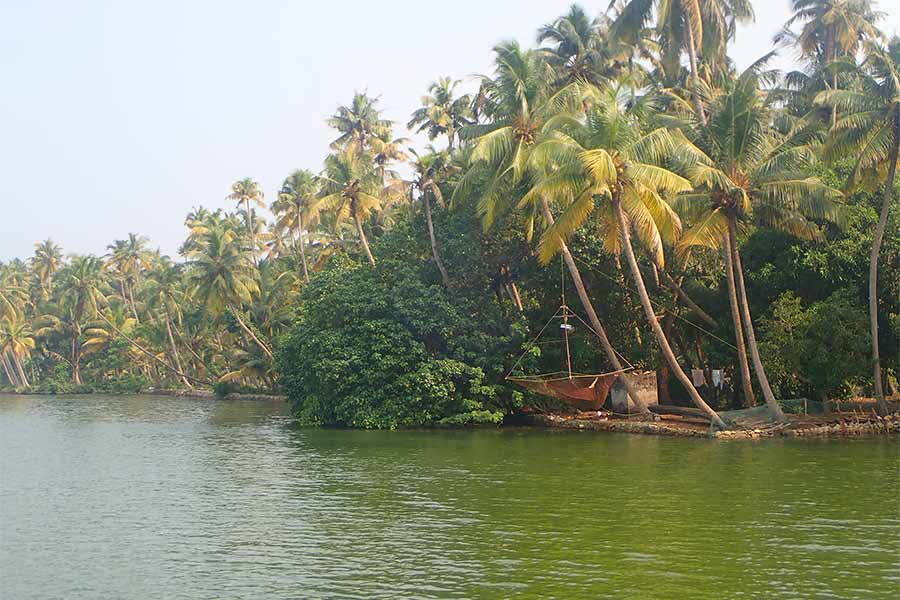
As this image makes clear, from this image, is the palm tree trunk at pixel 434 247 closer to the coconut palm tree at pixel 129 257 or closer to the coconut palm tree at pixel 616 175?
the coconut palm tree at pixel 616 175

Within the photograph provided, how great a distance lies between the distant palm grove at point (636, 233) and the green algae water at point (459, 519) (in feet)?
10.6

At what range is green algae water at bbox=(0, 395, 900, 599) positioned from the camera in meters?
10.8

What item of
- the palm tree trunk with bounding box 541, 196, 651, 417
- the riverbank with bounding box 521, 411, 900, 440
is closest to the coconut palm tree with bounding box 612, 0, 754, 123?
the palm tree trunk with bounding box 541, 196, 651, 417

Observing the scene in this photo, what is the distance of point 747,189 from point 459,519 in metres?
13.1

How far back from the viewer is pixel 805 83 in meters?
30.7

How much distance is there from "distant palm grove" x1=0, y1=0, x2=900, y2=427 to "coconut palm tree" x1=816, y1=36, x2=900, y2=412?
0.05 metres

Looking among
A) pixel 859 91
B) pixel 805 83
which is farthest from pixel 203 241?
pixel 859 91

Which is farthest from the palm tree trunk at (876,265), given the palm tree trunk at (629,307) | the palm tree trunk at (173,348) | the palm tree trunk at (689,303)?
the palm tree trunk at (173,348)

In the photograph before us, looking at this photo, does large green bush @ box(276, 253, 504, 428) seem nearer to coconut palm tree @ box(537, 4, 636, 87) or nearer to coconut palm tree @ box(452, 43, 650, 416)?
coconut palm tree @ box(452, 43, 650, 416)

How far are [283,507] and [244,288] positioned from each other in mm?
29158

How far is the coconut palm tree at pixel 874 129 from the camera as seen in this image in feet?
70.9

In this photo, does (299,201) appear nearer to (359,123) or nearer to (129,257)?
(359,123)

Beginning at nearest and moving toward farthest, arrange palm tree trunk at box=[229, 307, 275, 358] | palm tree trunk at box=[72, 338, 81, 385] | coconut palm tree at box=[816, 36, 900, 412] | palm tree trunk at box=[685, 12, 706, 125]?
coconut palm tree at box=[816, 36, 900, 412] → palm tree trunk at box=[685, 12, 706, 125] → palm tree trunk at box=[229, 307, 275, 358] → palm tree trunk at box=[72, 338, 81, 385]

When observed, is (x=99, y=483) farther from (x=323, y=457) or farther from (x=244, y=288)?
(x=244, y=288)
